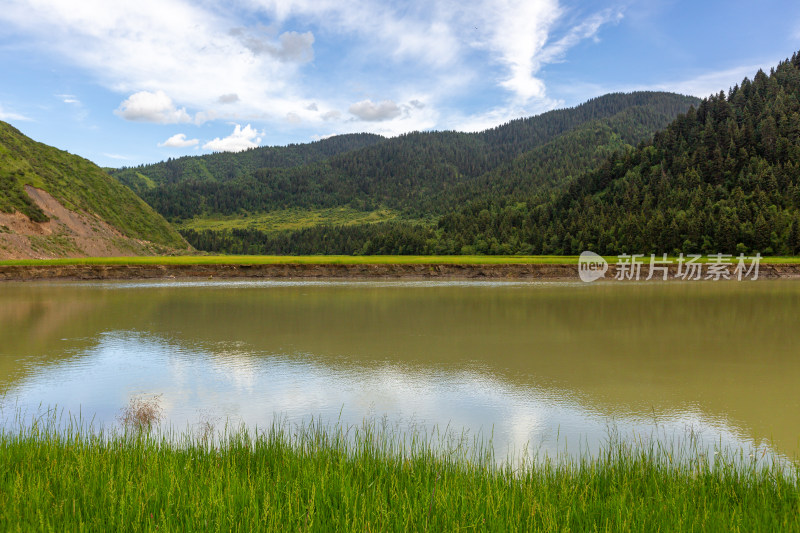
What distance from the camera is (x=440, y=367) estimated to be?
48.5 ft

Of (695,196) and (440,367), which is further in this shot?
(695,196)

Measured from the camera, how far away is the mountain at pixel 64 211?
8652cm

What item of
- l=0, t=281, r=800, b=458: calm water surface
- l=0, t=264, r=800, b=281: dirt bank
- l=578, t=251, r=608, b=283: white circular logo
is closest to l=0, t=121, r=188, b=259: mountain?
l=0, t=264, r=800, b=281: dirt bank

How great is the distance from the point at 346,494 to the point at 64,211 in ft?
378

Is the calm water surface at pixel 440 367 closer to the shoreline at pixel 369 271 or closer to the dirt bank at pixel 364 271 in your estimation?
the shoreline at pixel 369 271

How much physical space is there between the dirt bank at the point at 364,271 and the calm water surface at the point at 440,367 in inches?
1157

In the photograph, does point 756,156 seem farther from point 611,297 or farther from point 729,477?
point 729,477

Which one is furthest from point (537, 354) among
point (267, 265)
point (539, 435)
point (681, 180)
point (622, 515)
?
point (681, 180)

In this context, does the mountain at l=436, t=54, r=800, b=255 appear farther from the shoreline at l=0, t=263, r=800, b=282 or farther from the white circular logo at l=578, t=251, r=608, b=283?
the white circular logo at l=578, t=251, r=608, b=283

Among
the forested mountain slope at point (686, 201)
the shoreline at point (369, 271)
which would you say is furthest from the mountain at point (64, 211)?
the forested mountain slope at point (686, 201)

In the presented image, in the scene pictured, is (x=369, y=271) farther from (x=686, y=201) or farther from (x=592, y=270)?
(x=686, y=201)

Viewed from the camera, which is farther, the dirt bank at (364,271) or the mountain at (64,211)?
the mountain at (64,211)

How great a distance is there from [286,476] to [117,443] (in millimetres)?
2998

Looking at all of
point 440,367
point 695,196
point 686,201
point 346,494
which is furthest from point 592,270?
point 686,201
